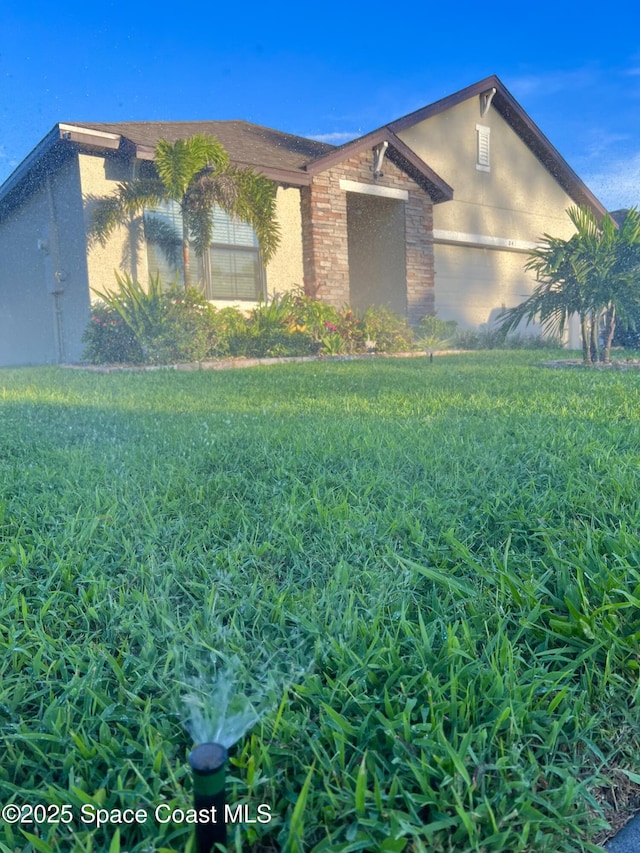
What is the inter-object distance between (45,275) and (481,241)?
8.90 meters

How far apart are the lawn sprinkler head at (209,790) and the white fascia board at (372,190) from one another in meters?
10.5

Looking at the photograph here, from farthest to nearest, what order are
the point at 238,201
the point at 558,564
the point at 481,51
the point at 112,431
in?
the point at 481,51, the point at 238,201, the point at 112,431, the point at 558,564

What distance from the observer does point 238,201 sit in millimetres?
8172

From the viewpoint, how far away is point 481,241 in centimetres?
1284

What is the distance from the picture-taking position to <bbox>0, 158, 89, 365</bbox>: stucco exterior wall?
8.77 meters

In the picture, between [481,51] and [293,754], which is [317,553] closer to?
[293,754]

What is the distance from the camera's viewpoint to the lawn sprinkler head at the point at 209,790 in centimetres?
44

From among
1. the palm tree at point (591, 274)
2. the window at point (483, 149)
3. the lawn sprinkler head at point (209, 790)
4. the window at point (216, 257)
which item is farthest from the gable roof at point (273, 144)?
the lawn sprinkler head at point (209, 790)

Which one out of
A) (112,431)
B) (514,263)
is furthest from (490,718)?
(514,263)

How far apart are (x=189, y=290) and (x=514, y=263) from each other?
8928 millimetres

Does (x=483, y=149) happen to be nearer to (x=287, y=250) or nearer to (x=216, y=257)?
(x=287, y=250)

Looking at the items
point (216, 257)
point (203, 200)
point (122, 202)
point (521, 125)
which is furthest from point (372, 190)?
point (521, 125)

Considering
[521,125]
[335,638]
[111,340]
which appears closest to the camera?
[335,638]

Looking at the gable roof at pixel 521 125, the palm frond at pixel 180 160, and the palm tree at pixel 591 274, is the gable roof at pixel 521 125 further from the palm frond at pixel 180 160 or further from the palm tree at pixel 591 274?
the palm tree at pixel 591 274
